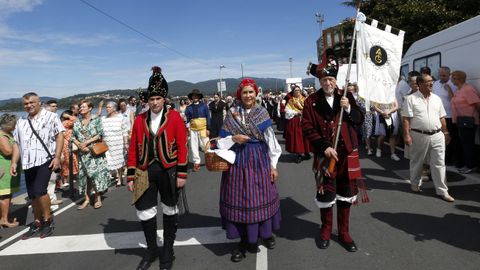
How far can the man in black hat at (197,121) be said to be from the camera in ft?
26.0

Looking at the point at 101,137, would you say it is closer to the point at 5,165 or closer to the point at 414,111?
the point at 5,165

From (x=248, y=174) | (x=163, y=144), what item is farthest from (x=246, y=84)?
(x=163, y=144)

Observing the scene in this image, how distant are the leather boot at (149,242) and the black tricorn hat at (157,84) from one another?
127 centimetres

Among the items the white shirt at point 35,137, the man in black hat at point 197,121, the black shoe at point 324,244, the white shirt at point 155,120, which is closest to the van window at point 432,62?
the man in black hat at point 197,121

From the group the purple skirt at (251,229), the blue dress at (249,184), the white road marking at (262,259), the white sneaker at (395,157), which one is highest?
the blue dress at (249,184)

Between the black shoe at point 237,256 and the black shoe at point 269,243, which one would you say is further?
the black shoe at point 269,243

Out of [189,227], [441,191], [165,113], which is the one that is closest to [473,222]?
[441,191]

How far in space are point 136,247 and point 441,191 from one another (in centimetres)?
425

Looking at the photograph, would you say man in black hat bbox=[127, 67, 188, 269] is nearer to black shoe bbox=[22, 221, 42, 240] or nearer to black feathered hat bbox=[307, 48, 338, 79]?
black feathered hat bbox=[307, 48, 338, 79]

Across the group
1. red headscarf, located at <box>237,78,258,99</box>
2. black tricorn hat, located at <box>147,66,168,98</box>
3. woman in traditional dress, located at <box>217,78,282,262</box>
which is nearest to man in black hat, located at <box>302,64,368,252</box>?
woman in traditional dress, located at <box>217,78,282,262</box>

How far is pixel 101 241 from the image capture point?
166 inches

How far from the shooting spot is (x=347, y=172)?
3.57 m

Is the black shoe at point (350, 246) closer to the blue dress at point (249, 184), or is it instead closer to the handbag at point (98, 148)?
the blue dress at point (249, 184)

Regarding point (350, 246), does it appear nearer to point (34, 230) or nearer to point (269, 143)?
point (269, 143)
